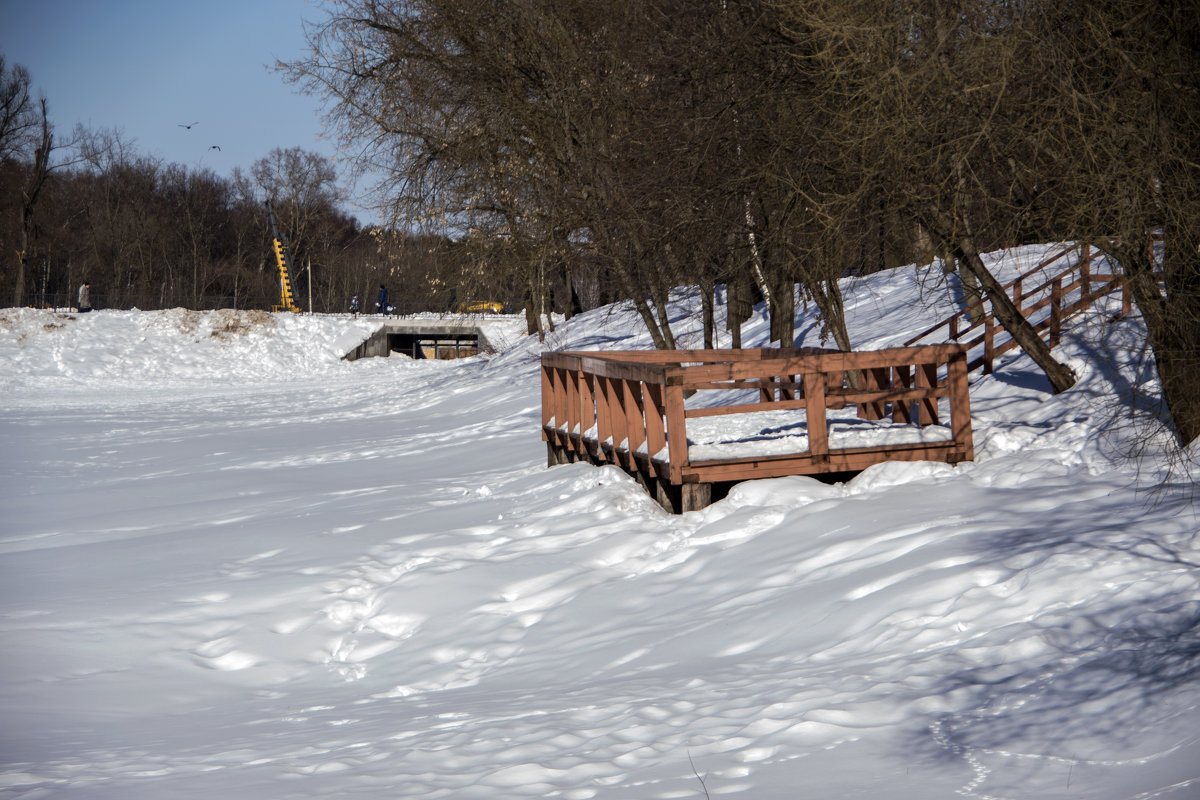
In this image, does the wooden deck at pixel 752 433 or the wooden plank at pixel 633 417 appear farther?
the wooden plank at pixel 633 417

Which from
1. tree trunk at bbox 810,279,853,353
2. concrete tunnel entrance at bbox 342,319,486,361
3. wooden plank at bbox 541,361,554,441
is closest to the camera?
wooden plank at bbox 541,361,554,441

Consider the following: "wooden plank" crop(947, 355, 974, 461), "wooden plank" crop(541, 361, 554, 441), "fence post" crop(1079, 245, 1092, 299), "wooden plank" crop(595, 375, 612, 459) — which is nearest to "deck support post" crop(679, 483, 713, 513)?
"wooden plank" crop(595, 375, 612, 459)

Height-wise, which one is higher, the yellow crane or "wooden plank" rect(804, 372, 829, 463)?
the yellow crane

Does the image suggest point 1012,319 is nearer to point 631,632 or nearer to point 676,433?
point 676,433

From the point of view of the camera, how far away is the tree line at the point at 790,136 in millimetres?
7176

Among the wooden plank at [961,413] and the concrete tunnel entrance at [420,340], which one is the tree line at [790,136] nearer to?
the wooden plank at [961,413]

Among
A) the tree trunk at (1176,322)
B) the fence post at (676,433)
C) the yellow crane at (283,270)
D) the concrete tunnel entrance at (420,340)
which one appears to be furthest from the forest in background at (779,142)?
the yellow crane at (283,270)

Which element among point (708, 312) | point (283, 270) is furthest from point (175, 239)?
point (708, 312)

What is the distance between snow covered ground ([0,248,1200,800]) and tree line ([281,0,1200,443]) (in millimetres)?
1606

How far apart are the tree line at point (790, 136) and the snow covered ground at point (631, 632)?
1.61 m

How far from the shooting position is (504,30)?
618 inches

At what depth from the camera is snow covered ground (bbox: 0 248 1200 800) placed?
13.3 feet

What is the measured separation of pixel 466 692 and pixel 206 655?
1.72 metres

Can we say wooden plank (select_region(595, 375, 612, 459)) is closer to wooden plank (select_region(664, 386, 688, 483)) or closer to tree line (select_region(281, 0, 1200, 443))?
wooden plank (select_region(664, 386, 688, 483))
